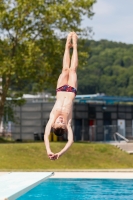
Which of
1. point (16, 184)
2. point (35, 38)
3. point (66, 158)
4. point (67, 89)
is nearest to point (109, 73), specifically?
point (35, 38)

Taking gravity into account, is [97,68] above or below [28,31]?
above

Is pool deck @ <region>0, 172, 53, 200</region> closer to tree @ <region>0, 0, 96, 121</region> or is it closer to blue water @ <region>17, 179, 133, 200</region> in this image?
blue water @ <region>17, 179, 133, 200</region>

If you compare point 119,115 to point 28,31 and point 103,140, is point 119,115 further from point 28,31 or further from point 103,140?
point 28,31

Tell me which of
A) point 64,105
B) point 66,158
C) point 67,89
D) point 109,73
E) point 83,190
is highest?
point 109,73

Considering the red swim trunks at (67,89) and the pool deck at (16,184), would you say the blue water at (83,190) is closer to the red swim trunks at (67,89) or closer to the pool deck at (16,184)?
the pool deck at (16,184)

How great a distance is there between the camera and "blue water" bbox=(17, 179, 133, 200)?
15.6 m

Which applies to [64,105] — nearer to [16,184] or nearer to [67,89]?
[67,89]

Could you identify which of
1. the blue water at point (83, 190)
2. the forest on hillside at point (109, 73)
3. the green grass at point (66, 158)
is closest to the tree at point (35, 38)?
the green grass at point (66, 158)

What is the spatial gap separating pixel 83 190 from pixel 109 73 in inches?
4558

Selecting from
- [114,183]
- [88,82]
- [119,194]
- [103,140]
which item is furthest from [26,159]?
[88,82]

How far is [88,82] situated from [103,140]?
86912mm

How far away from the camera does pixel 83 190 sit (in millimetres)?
17141

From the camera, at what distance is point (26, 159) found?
26891 millimetres

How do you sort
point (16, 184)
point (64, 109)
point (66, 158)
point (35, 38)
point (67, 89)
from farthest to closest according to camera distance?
point (35, 38)
point (66, 158)
point (67, 89)
point (64, 109)
point (16, 184)
